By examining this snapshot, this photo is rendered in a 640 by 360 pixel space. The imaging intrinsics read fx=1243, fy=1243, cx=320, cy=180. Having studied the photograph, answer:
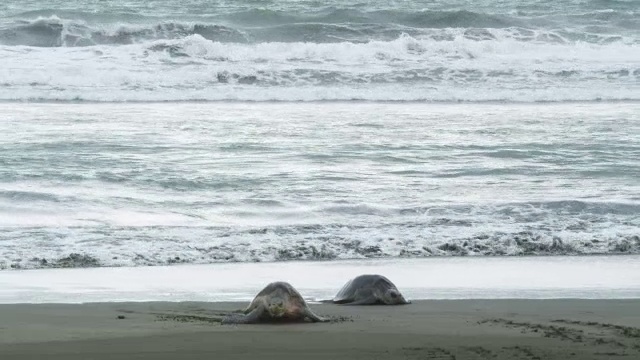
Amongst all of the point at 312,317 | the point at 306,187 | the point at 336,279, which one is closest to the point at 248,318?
the point at 312,317

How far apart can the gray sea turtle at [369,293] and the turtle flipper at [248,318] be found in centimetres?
81

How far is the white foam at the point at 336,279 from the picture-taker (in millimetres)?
6836

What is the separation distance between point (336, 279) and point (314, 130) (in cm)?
797

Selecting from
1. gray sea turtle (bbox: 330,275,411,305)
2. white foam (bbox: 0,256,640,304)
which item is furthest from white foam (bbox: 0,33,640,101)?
gray sea turtle (bbox: 330,275,411,305)

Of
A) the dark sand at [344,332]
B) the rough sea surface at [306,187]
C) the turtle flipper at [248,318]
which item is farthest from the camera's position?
the rough sea surface at [306,187]

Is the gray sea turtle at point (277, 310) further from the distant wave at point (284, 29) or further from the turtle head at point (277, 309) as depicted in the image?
the distant wave at point (284, 29)

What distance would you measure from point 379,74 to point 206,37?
18.2ft

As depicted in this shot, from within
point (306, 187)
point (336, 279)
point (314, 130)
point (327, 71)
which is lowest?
point (336, 279)

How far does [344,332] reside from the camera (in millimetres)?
5457

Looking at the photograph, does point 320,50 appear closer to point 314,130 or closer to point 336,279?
point 314,130

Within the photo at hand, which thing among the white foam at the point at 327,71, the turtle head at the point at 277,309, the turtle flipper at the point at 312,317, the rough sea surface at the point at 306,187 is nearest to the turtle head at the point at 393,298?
the turtle flipper at the point at 312,317

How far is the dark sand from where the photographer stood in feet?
16.2

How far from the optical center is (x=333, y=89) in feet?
69.0

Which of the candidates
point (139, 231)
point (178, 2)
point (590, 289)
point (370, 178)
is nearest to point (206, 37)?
point (178, 2)
